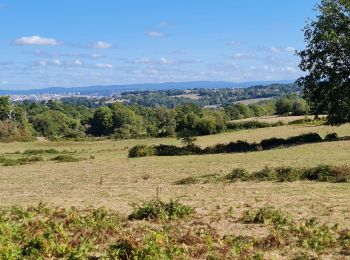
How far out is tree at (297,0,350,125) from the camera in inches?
1703

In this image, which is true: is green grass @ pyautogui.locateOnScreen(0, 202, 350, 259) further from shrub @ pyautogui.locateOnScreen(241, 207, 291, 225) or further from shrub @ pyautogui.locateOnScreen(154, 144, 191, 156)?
shrub @ pyautogui.locateOnScreen(154, 144, 191, 156)

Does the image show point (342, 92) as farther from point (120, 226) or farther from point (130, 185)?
point (120, 226)

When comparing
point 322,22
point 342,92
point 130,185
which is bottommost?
point 130,185

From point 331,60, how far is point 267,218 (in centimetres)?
3346

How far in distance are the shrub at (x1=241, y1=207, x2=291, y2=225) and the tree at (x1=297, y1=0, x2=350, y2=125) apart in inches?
1231

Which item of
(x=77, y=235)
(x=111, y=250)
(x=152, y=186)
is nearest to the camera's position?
(x=111, y=250)

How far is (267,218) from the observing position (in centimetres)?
1441

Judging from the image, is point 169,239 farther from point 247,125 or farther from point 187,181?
point 247,125

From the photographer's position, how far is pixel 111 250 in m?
11.1

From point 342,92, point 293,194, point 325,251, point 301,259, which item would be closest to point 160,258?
point 301,259

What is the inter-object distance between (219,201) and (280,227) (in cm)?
536

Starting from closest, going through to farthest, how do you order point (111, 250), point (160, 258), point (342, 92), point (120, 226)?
point (160, 258) → point (111, 250) → point (120, 226) → point (342, 92)

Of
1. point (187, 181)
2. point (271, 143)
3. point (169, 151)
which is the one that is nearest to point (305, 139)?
point (271, 143)

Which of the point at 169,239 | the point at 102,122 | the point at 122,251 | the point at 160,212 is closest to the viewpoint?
the point at 122,251
